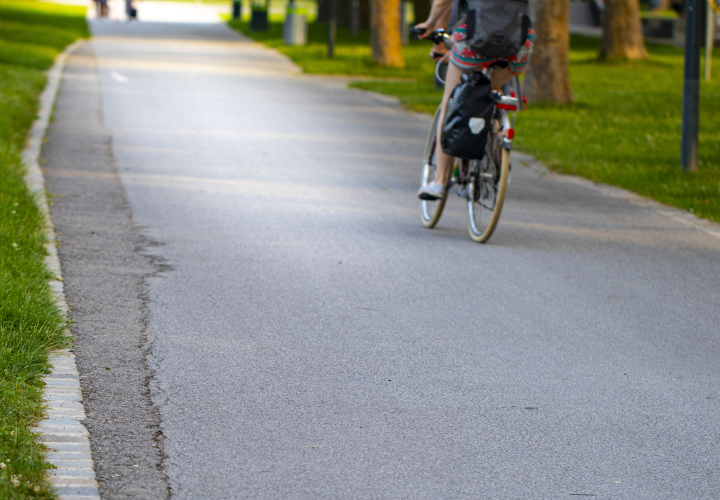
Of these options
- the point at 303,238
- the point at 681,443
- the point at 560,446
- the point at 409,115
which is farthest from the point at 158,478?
the point at 409,115

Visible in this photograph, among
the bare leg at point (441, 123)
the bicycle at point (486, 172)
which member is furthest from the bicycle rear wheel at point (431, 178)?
the bare leg at point (441, 123)

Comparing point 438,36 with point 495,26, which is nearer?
point 495,26

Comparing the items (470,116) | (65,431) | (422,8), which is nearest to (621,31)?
(422,8)

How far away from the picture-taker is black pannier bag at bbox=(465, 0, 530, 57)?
20.0 feet

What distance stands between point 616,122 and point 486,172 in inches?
301

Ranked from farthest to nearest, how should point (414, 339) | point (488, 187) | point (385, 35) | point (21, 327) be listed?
point (385, 35) → point (488, 187) → point (414, 339) → point (21, 327)

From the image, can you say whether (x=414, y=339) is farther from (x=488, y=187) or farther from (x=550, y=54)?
(x=550, y=54)

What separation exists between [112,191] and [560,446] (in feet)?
18.2

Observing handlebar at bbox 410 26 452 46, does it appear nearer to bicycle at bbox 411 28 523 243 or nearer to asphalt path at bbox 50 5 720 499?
bicycle at bbox 411 28 523 243

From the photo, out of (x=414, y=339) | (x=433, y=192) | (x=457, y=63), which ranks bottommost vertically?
(x=414, y=339)

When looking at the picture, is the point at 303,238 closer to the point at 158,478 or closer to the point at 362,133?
the point at 158,478

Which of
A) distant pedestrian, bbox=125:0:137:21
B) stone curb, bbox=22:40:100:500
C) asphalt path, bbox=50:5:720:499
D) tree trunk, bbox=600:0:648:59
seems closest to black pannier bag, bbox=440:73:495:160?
asphalt path, bbox=50:5:720:499

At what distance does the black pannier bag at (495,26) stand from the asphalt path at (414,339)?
1.32 m

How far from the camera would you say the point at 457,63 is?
6.47 meters
